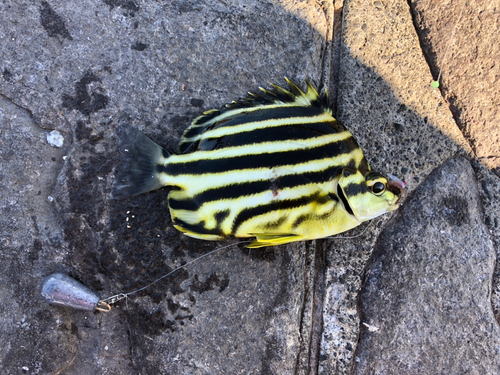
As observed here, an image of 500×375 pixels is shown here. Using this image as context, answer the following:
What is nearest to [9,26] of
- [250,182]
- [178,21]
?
[178,21]

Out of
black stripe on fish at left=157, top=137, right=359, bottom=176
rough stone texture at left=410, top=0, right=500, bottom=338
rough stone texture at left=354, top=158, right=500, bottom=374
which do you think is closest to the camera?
black stripe on fish at left=157, top=137, right=359, bottom=176

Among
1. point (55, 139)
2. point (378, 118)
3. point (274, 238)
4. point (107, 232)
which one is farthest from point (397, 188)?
point (55, 139)

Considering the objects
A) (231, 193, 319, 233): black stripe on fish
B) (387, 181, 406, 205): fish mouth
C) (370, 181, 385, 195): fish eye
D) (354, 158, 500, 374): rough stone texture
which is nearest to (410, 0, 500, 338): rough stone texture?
(354, 158, 500, 374): rough stone texture

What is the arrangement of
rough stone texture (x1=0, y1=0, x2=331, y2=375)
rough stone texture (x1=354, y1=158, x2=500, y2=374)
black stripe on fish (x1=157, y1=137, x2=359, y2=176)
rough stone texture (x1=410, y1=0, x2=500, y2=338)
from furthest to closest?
rough stone texture (x1=410, y1=0, x2=500, y2=338) → rough stone texture (x1=354, y1=158, x2=500, y2=374) → rough stone texture (x1=0, y1=0, x2=331, y2=375) → black stripe on fish (x1=157, y1=137, x2=359, y2=176)

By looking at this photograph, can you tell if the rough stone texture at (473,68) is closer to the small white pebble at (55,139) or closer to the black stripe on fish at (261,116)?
the black stripe on fish at (261,116)

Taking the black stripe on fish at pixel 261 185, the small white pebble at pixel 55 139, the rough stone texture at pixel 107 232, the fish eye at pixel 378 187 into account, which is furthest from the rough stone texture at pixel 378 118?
the small white pebble at pixel 55 139

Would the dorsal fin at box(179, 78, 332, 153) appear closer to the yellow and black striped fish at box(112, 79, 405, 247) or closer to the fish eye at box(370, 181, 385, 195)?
the yellow and black striped fish at box(112, 79, 405, 247)

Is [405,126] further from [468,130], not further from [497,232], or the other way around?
[497,232]
